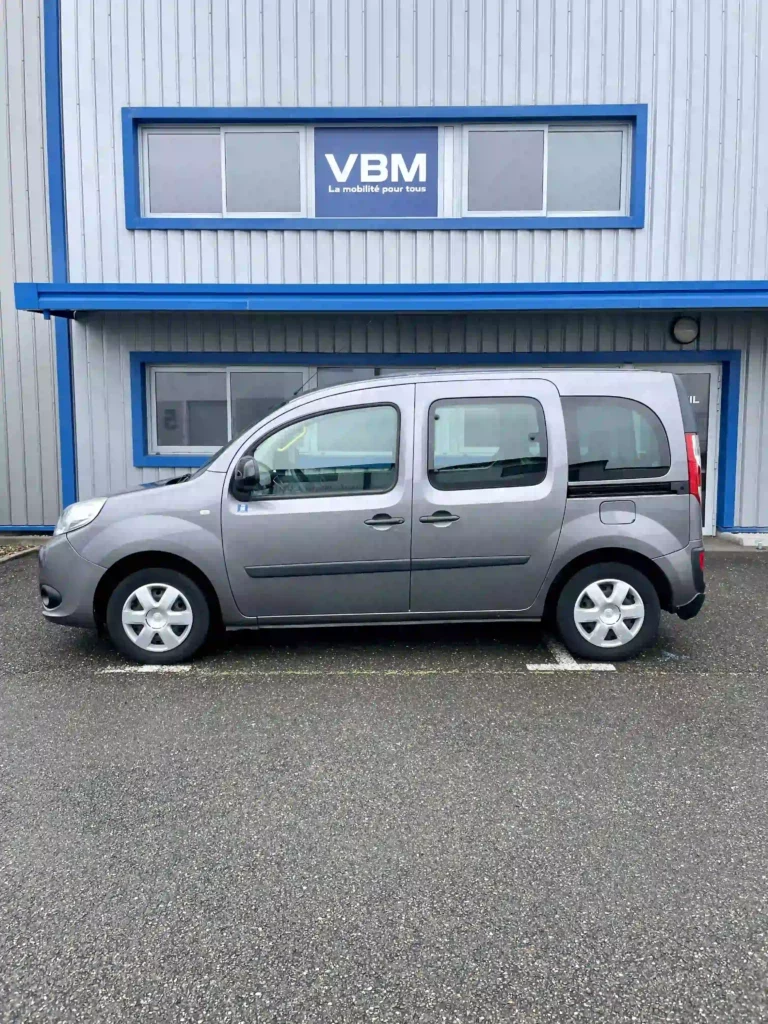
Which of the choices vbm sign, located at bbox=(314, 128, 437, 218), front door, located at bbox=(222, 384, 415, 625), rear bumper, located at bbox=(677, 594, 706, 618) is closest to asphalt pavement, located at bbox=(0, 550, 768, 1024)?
rear bumper, located at bbox=(677, 594, 706, 618)

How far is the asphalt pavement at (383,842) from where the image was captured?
2342 millimetres

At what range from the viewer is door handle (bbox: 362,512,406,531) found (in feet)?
16.8

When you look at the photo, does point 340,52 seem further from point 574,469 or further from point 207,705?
point 207,705

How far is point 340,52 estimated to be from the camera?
895 cm

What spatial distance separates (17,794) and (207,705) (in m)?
1.24

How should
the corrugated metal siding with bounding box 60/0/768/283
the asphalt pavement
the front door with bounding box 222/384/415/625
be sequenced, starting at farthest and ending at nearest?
the corrugated metal siding with bounding box 60/0/768/283, the front door with bounding box 222/384/415/625, the asphalt pavement

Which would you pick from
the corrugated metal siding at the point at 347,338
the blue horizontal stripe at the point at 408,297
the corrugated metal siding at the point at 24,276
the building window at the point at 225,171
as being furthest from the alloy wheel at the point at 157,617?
the building window at the point at 225,171

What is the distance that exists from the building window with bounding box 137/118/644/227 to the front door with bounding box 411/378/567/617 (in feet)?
15.3

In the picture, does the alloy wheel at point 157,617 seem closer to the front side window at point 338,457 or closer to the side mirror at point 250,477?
the side mirror at point 250,477

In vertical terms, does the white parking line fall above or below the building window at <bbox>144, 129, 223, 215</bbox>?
below

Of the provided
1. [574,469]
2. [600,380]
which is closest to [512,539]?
[574,469]

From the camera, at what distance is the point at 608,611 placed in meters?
5.25

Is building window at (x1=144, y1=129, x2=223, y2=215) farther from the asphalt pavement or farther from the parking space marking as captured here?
the parking space marking

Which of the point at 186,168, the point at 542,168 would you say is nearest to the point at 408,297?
the point at 542,168
